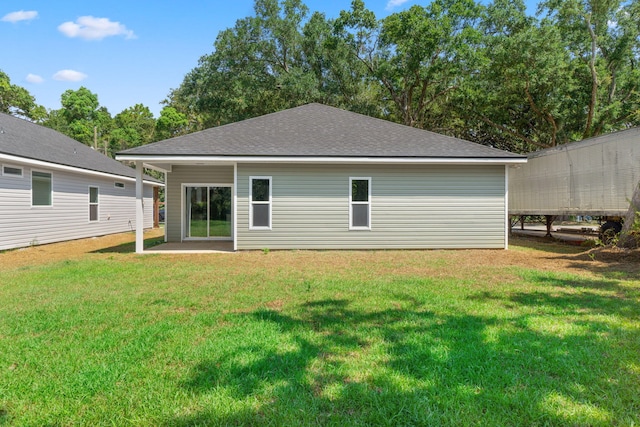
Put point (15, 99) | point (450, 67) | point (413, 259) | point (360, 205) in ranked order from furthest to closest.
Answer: point (15, 99) → point (450, 67) → point (360, 205) → point (413, 259)

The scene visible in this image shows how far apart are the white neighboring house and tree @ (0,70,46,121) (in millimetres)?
27360

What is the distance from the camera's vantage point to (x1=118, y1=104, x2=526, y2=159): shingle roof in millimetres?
10391

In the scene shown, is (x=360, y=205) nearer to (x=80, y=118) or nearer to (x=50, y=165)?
(x=50, y=165)

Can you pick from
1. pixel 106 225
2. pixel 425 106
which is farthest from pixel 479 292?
pixel 425 106

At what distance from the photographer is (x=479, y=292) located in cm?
556

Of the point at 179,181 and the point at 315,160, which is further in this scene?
the point at 179,181

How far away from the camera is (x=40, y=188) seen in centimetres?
1239

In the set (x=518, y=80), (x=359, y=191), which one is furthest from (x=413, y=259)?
(x=518, y=80)

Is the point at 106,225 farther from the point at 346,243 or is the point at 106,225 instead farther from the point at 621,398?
the point at 621,398

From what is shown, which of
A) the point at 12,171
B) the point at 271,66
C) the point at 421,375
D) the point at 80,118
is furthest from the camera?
the point at 80,118

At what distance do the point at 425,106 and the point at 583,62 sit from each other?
344 inches

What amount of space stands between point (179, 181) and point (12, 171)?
4.79 m

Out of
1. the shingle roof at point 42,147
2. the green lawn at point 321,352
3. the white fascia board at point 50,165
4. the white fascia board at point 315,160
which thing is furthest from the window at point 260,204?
the shingle roof at point 42,147

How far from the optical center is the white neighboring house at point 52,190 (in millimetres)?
11109
